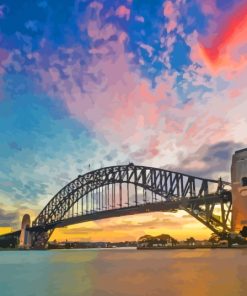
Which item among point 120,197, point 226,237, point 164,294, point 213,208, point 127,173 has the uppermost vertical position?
point 127,173

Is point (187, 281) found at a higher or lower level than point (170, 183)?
lower

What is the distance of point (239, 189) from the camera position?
88188mm

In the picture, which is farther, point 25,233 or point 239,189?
point 25,233

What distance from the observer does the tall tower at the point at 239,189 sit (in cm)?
8581

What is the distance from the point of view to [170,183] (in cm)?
9919

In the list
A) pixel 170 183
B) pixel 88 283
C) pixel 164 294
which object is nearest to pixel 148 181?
pixel 170 183

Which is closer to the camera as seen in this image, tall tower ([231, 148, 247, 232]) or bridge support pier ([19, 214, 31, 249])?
tall tower ([231, 148, 247, 232])

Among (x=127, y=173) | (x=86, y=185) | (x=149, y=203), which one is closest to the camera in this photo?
(x=149, y=203)

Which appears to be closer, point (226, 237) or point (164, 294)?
point (164, 294)

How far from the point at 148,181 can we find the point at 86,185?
2619 cm

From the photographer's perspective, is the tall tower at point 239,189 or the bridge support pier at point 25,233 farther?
the bridge support pier at point 25,233

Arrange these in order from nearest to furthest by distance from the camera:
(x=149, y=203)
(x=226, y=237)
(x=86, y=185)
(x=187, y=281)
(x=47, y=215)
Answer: (x=187, y=281) < (x=226, y=237) < (x=149, y=203) < (x=86, y=185) < (x=47, y=215)

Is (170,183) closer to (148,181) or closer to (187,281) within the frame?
(148,181)

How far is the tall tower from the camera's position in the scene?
85.8 m
